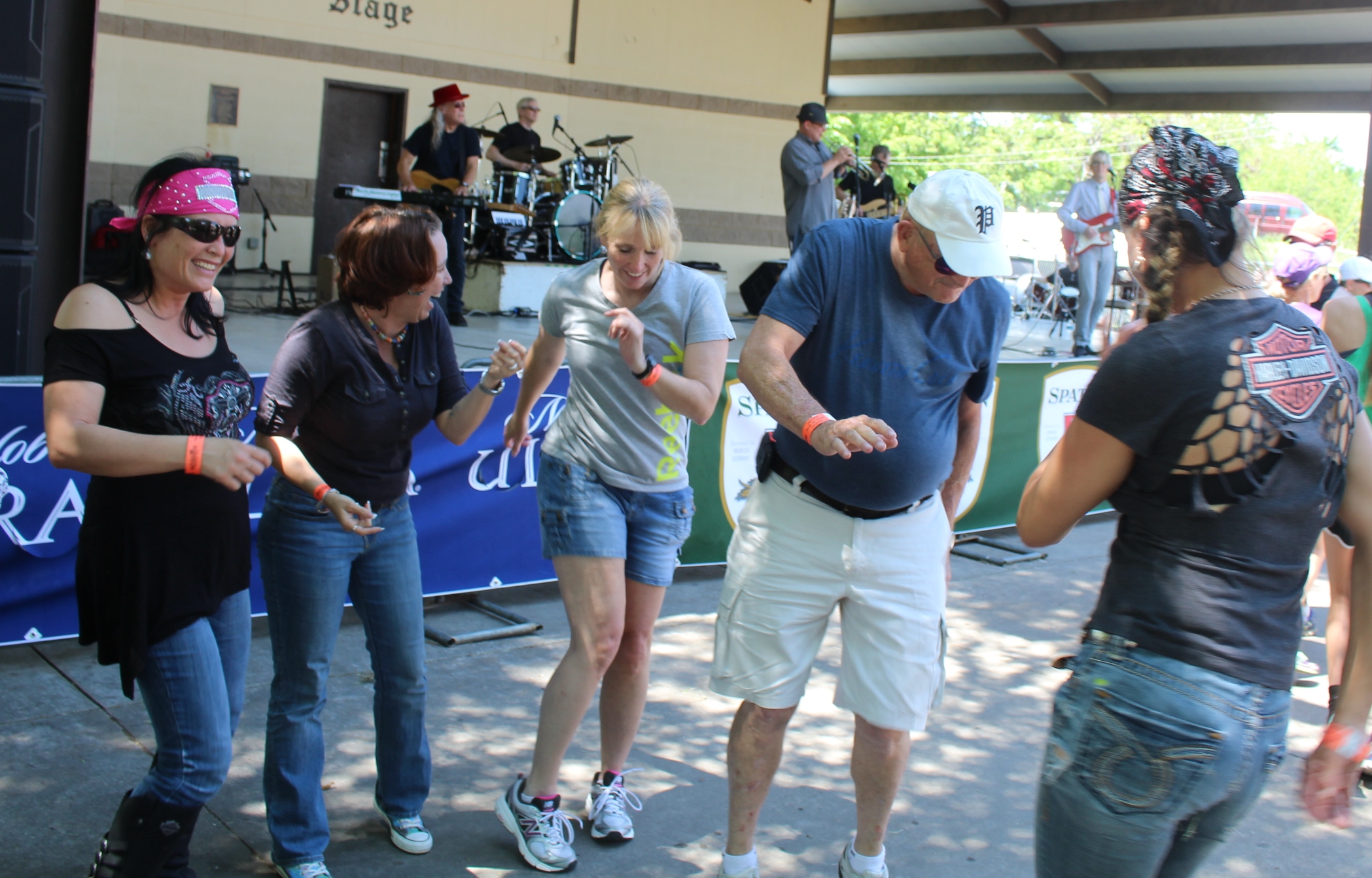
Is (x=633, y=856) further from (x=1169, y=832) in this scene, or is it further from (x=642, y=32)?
(x=642, y=32)

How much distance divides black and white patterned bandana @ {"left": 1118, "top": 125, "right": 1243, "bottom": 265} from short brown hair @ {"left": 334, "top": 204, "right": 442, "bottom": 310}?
1723mm

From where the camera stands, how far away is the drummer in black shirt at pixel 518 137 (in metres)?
→ 14.4

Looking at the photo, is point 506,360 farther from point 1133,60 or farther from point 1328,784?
point 1133,60

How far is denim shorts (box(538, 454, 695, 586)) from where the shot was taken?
3332 mm

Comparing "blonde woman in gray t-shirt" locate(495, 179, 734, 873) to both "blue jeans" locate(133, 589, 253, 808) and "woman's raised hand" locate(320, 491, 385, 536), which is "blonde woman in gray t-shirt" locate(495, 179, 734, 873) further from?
"blue jeans" locate(133, 589, 253, 808)

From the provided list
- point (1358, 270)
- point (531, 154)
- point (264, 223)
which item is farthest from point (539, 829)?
point (264, 223)

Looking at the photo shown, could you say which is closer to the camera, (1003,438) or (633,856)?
(633,856)

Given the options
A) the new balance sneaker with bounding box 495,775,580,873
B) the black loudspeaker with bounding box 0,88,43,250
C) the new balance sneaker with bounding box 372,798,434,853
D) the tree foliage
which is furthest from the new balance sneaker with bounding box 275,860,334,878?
the tree foliage

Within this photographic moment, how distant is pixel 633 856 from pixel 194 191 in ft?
7.03

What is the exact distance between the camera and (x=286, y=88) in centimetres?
1462

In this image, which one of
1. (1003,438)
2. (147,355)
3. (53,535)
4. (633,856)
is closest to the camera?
(147,355)

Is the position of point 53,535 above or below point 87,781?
above

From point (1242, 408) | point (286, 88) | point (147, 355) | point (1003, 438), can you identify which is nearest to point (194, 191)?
point (147, 355)

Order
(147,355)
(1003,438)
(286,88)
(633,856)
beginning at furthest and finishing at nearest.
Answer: (286,88), (1003,438), (633,856), (147,355)
